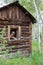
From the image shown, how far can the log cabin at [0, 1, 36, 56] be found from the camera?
17.0m

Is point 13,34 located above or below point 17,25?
below

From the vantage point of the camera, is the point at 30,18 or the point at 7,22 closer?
the point at 7,22

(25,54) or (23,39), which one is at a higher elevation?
(23,39)

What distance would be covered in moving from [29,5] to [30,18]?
27.0 ft

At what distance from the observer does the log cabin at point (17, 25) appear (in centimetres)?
1695

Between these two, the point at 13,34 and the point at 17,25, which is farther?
the point at 13,34

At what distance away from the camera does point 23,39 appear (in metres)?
17.9

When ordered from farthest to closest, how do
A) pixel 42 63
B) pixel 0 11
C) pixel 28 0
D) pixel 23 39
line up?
pixel 28 0 → pixel 23 39 → pixel 0 11 → pixel 42 63

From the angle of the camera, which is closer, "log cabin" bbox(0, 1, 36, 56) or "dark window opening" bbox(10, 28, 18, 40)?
"log cabin" bbox(0, 1, 36, 56)

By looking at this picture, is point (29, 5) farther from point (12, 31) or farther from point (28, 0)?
point (12, 31)

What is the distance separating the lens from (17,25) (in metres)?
17.5

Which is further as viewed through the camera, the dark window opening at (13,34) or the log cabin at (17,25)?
the dark window opening at (13,34)

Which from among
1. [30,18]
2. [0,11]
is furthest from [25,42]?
[0,11]

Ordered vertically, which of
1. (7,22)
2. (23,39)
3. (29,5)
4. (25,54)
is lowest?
(25,54)
